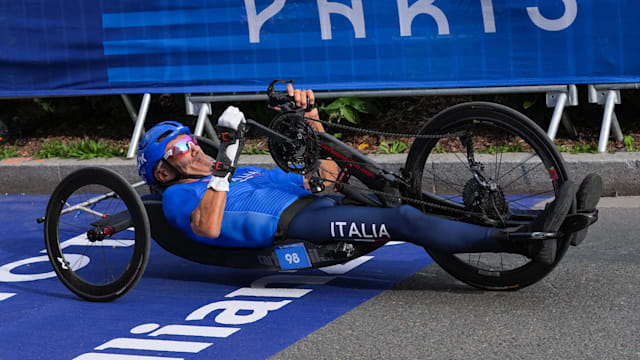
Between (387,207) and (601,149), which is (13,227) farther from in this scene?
Answer: (601,149)

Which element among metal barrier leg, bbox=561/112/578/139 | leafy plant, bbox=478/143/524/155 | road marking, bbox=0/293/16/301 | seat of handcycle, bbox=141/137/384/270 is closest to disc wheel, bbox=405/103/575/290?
seat of handcycle, bbox=141/137/384/270

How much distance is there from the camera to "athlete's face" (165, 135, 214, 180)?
4879mm

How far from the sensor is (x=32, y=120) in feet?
32.9

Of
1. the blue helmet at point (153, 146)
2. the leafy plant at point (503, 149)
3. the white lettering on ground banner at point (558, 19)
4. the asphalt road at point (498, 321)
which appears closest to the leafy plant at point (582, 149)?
the leafy plant at point (503, 149)

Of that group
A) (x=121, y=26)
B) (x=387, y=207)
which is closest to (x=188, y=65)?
(x=121, y=26)

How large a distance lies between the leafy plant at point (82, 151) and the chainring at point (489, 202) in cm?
516

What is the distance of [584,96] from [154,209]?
15.0ft

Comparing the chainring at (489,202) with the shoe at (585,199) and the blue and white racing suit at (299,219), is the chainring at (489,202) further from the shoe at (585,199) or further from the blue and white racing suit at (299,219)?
the shoe at (585,199)

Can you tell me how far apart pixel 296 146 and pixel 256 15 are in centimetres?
358

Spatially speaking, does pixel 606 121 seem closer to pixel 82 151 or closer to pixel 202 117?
pixel 202 117

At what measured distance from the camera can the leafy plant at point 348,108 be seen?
8473mm

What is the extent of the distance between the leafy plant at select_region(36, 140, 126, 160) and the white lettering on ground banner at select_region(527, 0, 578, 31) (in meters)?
4.02

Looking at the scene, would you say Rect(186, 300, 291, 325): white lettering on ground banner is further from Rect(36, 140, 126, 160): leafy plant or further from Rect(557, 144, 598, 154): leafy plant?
Rect(36, 140, 126, 160): leafy plant

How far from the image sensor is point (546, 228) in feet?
13.1
